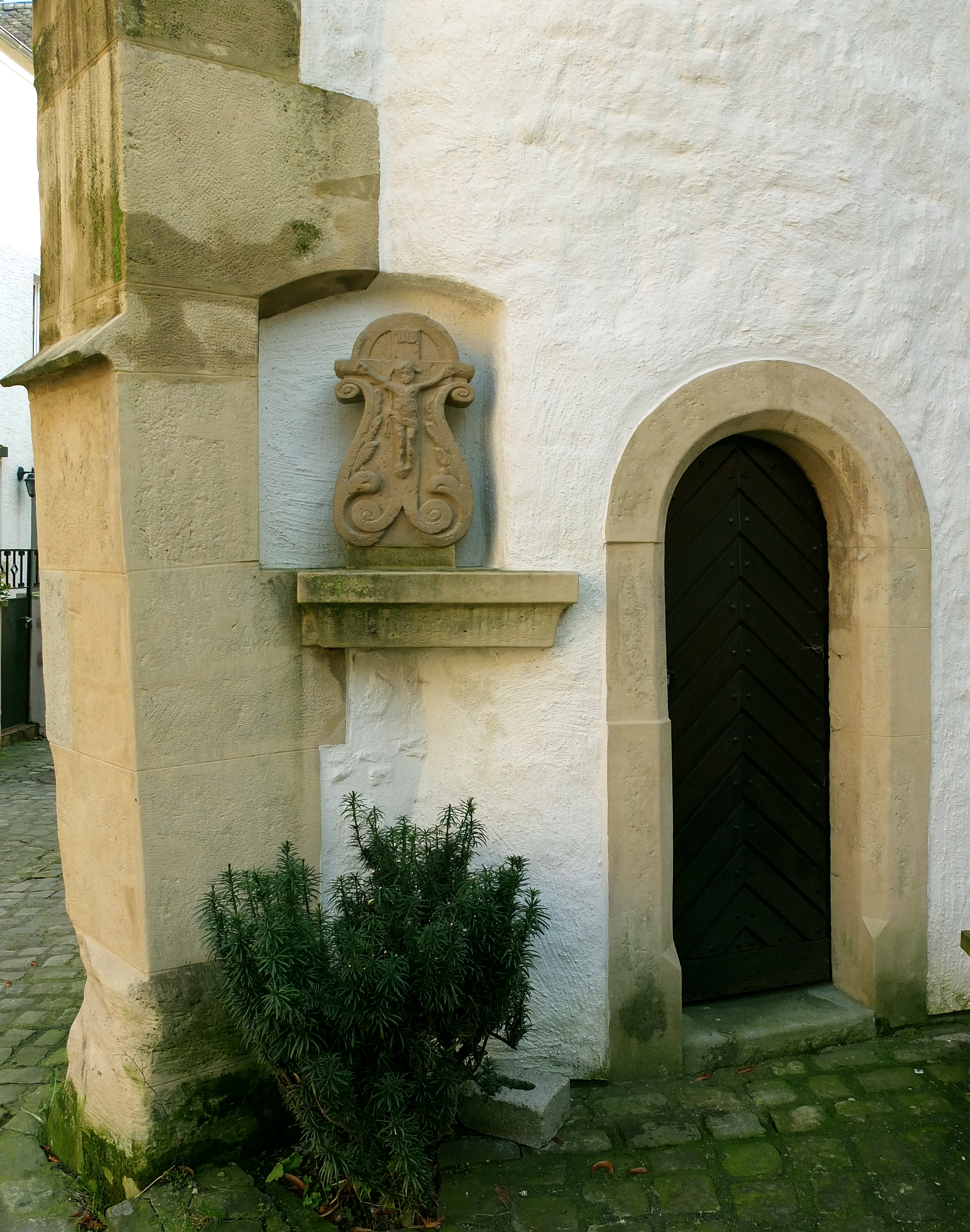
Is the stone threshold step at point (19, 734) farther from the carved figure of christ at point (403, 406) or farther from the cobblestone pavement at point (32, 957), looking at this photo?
the carved figure of christ at point (403, 406)

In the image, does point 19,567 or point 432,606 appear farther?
point 19,567

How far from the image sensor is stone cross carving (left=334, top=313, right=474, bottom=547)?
11.7 ft

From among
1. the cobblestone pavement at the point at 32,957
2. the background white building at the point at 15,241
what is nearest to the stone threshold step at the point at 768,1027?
the cobblestone pavement at the point at 32,957

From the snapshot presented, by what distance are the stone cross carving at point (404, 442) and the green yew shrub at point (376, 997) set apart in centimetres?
103

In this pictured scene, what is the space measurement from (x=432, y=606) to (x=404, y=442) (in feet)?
1.81

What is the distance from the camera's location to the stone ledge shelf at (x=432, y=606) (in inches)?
134

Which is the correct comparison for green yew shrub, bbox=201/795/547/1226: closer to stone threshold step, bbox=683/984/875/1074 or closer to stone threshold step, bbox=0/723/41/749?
stone threshold step, bbox=683/984/875/1074

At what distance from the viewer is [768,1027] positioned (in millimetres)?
4023

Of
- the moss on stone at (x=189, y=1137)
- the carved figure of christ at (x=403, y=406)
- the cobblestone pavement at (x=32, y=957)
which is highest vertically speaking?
the carved figure of christ at (x=403, y=406)

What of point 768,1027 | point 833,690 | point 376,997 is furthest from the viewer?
point 833,690

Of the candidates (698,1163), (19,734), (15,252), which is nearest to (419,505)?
(698,1163)

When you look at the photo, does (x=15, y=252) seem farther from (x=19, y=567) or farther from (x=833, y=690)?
(x=833, y=690)

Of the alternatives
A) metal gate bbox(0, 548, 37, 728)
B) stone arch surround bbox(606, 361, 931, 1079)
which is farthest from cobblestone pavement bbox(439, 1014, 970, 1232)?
metal gate bbox(0, 548, 37, 728)

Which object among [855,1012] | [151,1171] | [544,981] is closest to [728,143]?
[544,981]
